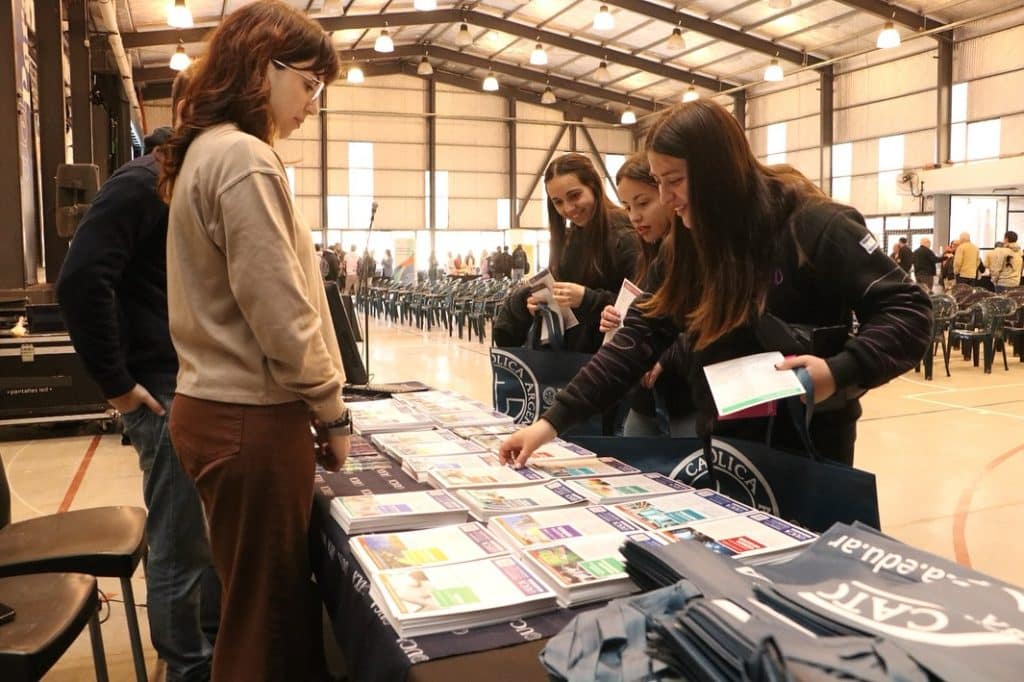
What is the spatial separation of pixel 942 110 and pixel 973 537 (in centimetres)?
1414

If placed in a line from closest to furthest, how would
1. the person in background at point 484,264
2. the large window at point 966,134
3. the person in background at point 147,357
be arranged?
the person in background at point 147,357, the large window at point 966,134, the person in background at point 484,264

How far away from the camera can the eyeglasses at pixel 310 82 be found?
52.6 inches

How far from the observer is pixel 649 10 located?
49.6 ft

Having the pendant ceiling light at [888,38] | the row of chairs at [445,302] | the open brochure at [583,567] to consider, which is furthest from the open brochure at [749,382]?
the pendant ceiling light at [888,38]

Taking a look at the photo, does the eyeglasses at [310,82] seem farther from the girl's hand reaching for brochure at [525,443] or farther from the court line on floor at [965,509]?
the court line on floor at [965,509]

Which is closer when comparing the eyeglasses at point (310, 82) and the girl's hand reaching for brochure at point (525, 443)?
the eyeglasses at point (310, 82)

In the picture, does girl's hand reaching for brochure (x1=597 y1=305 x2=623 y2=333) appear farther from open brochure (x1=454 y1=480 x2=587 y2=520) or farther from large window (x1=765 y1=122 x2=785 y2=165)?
large window (x1=765 y1=122 x2=785 y2=165)

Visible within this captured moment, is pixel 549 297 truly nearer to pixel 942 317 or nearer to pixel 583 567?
pixel 583 567

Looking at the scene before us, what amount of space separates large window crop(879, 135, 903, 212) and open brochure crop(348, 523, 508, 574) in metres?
17.2

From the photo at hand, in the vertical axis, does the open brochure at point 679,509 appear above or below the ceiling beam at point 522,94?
below

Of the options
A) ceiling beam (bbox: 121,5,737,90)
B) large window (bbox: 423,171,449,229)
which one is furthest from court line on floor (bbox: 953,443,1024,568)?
large window (bbox: 423,171,449,229)

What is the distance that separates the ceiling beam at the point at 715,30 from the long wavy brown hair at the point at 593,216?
1304 cm

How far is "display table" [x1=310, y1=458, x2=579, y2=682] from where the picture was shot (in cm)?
88

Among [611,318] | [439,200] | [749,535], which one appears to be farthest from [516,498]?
[439,200]
